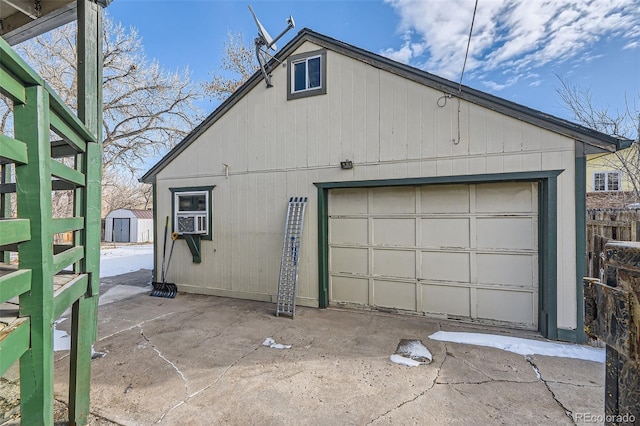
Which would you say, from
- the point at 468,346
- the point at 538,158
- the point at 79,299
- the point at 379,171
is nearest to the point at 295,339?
the point at 468,346

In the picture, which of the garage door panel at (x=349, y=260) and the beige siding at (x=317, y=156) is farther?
the garage door panel at (x=349, y=260)

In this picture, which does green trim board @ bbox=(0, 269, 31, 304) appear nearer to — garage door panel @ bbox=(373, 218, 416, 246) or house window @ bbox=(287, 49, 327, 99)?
garage door panel @ bbox=(373, 218, 416, 246)

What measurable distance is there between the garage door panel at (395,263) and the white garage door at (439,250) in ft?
0.05

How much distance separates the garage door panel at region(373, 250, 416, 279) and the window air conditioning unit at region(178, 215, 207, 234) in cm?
351

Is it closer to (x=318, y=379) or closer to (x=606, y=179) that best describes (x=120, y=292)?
(x=318, y=379)

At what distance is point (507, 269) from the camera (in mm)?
4207

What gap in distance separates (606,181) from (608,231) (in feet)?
33.9

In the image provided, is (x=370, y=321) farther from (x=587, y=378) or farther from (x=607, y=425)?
(x=607, y=425)

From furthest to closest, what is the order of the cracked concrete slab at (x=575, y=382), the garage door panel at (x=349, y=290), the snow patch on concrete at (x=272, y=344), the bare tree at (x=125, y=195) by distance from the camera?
the bare tree at (x=125, y=195) < the garage door panel at (x=349, y=290) < the snow patch on concrete at (x=272, y=344) < the cracked concrete slab at (x=575, y=382)

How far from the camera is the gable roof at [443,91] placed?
142 inches

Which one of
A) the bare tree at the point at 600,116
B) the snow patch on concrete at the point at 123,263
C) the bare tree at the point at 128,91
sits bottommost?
the snow patch on concrete at the point at 123,263

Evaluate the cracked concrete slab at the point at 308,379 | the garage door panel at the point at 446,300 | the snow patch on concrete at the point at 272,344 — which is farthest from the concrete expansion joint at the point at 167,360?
the garage door panel at the point at 446,300

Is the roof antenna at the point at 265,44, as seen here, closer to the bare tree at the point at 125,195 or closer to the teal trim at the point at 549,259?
the teal trim at the point at 549,259

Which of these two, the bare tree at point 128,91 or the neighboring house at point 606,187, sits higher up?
the bare tree at point 128,91
